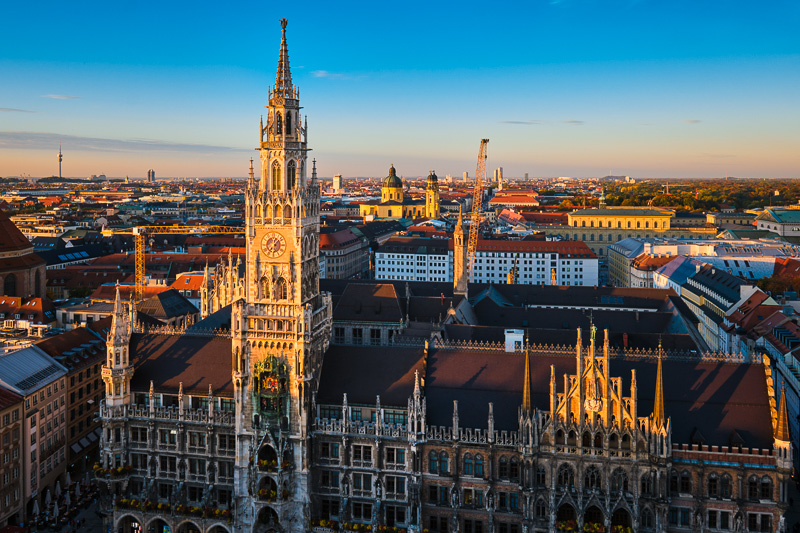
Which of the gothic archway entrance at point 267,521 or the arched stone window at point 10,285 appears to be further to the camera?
the arched stone window at point 10,285

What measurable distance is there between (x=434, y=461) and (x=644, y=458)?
16.9 metres

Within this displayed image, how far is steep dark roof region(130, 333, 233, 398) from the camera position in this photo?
220 ft

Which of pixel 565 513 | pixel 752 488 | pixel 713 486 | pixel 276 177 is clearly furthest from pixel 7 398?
pixel 752 488

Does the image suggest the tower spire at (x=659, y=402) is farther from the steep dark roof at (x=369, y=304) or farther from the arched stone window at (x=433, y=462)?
the steep dark roof at (x=369, y=304)

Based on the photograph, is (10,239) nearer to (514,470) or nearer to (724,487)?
(514,470)

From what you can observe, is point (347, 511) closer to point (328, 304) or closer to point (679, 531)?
point (328, 304)

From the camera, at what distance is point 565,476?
58.3 meters

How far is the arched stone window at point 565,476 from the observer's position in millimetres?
58094

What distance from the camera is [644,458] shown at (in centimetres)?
5638

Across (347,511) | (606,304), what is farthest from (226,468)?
(606,304)

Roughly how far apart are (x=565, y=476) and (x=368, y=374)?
1904cm

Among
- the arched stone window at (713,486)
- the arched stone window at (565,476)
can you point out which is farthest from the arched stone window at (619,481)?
the arched stone window at (713,486)

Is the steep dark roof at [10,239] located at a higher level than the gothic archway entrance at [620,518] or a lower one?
higher

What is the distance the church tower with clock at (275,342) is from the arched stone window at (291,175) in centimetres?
9
